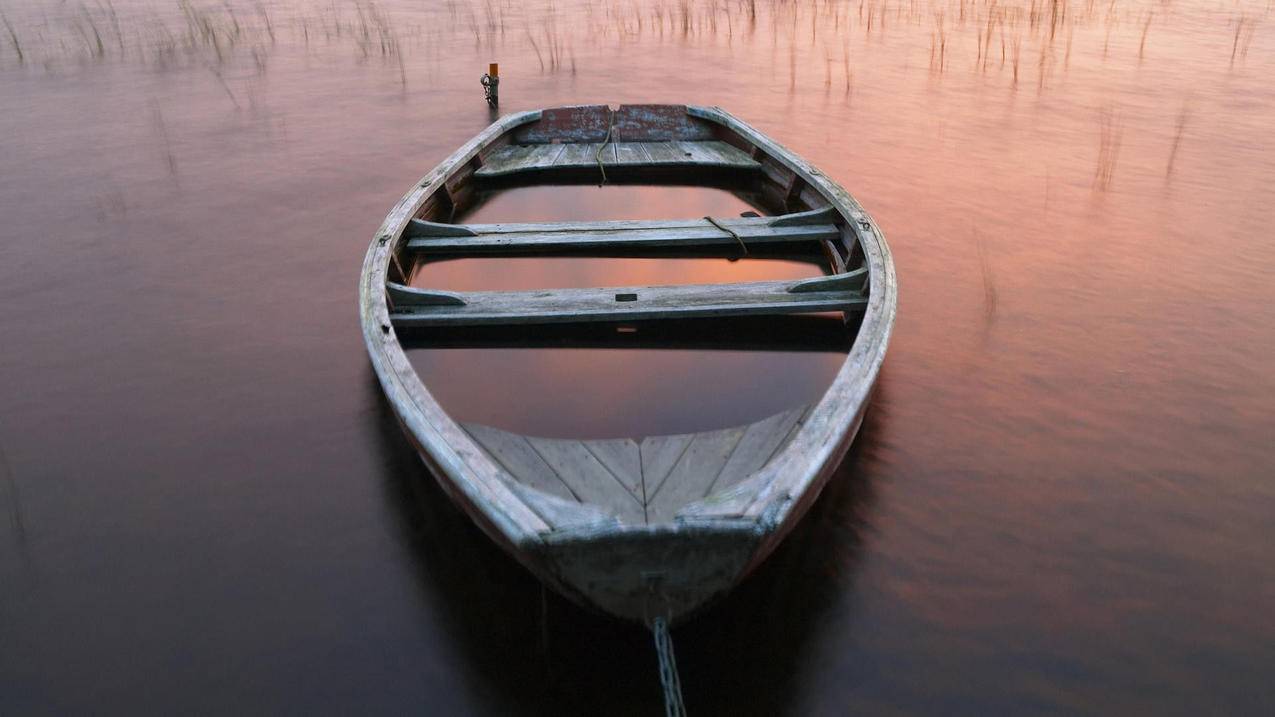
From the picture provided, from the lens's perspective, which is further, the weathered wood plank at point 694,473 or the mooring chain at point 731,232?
the mooring chain at point 731,232

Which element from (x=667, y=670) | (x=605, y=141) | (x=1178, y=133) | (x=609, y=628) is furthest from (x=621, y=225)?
(x=1178, y=133)

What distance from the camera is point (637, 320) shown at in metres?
4.18

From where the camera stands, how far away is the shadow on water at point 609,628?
9.09 ft

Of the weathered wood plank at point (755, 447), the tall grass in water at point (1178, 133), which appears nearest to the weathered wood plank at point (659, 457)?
the weathered wood plank at point (755, 447)

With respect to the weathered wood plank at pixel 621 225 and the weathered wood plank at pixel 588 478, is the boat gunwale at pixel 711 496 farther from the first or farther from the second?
the weathered wood plank at pixel 621 225

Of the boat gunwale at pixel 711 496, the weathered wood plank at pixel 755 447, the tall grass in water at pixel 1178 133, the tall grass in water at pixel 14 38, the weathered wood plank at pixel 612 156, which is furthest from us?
the tall grass in water at pixel 14 38

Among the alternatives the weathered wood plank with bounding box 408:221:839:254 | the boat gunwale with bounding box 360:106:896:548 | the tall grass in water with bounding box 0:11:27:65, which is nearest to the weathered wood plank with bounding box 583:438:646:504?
the boat gunwale with bounding box 360:106:896:548

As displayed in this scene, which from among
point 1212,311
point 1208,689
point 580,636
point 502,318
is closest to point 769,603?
point 580,636

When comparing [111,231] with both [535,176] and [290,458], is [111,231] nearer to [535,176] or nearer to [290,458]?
[535,176]

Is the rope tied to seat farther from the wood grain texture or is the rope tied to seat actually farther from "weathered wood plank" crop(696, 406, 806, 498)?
"weathered wood plank" crop(696, 406, 806, 498)

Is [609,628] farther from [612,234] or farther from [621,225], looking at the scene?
[621,225]

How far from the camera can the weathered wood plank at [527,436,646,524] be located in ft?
8.85

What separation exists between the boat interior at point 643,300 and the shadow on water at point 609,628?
0.49 metres

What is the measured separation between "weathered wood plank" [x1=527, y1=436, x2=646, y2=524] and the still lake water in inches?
19.0
